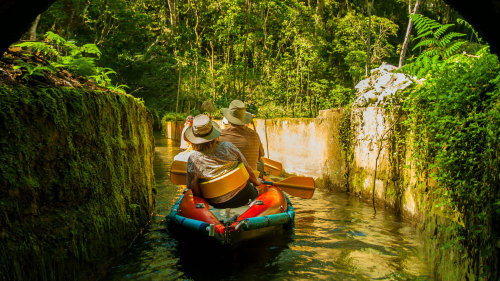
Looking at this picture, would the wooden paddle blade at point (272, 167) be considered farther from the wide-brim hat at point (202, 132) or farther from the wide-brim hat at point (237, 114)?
the wide-brim hat at point (202, 132)

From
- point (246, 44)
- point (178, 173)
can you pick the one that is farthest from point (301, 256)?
point (246, 44)

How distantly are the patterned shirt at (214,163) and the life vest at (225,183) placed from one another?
0.23ft

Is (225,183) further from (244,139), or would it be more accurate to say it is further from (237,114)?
(237,114)

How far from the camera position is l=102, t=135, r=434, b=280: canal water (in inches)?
200

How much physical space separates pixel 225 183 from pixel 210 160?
412 millimetres

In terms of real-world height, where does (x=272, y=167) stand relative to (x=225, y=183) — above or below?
below

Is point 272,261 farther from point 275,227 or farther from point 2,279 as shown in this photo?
point 2,279

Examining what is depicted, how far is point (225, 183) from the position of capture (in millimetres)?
5906

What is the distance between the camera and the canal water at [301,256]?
5.08 metres

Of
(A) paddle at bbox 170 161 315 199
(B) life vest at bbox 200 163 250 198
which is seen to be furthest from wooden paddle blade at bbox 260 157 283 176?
(B) life vest at bbox 200 163 250 198

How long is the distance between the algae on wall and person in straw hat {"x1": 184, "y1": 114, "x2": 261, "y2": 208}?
1.02 m

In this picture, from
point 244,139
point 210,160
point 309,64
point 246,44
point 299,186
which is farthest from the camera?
point 246,44

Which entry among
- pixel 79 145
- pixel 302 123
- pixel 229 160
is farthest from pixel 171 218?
pixel 302 123

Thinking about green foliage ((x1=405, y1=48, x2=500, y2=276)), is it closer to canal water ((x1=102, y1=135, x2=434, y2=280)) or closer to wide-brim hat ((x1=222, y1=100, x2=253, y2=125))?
canal water ((x1=102, y1=135, x2=434, y2=280))
